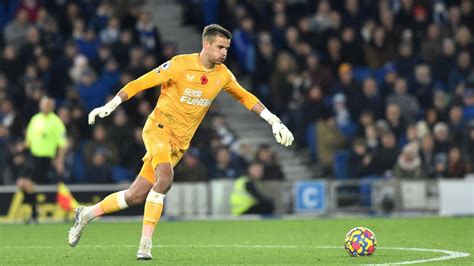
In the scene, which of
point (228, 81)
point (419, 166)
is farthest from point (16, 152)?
point (228, 81)

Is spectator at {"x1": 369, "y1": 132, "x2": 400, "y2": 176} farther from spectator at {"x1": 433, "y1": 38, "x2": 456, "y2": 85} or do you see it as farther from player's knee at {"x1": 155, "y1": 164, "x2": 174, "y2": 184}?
player's knee at {"x1": 155, "y1": 164, "x2": 174, "y2": 184}

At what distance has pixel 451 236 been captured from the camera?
48.0ft

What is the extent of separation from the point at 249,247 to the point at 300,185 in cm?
867

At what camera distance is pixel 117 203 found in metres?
11.9

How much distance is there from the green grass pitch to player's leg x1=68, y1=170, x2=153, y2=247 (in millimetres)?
272

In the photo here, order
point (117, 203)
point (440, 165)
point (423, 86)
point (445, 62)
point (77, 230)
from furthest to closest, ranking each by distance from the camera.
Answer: point (445, 62) → point (423, 86) → point (440, 165) → point (77, 230) → point (117, 203)

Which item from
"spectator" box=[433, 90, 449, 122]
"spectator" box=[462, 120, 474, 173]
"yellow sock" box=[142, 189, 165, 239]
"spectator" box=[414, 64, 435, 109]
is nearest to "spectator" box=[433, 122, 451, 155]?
"spectator" box=[462, 120, 474, 173]

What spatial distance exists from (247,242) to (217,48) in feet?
10.6

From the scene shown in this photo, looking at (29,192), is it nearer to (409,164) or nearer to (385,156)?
(385,156)

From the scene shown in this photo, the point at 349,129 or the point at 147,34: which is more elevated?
the point at 147,34

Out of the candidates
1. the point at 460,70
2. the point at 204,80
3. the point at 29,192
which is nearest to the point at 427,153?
the point at 460,70

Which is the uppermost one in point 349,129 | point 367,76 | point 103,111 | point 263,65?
point 263,65

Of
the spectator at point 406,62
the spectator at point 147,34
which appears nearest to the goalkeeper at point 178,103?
the spectator at point 147,34

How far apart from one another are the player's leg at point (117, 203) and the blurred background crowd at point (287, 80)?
9.67m
